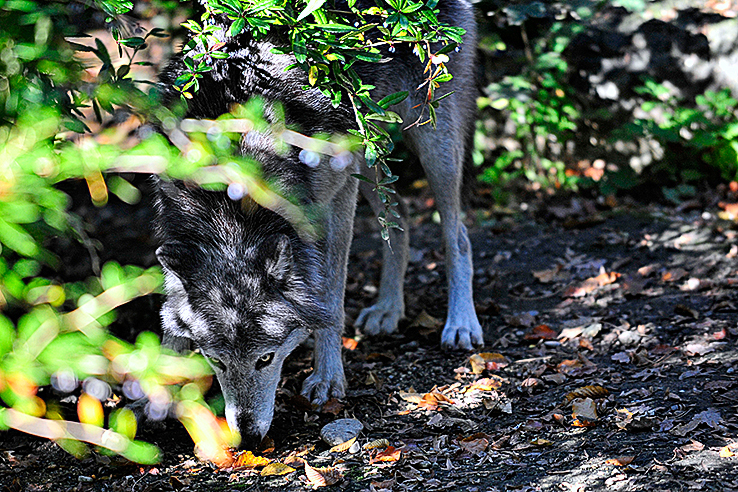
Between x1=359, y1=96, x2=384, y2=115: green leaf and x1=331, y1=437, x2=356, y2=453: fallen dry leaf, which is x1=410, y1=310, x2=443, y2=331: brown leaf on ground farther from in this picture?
x1=359, y1=96, x2=384, y2=115: green leaf

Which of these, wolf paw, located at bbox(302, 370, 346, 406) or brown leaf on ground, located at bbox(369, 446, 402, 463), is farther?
Answer: wolf paw, located at bbox(302, 370, 346, 406)

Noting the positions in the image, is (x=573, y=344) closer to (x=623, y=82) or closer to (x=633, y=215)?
(x=633, y=215)

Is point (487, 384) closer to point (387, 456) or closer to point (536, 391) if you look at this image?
point (536, 391)

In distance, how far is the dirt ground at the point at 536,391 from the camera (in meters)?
2.80

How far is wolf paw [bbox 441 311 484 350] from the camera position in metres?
4.32

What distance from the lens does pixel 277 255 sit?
3.19 meters

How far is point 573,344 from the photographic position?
4.15 meters

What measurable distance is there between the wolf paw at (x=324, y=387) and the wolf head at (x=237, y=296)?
44cm

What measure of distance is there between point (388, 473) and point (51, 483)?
147cm

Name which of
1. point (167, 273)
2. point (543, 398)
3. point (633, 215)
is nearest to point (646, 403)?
point (543, 398)

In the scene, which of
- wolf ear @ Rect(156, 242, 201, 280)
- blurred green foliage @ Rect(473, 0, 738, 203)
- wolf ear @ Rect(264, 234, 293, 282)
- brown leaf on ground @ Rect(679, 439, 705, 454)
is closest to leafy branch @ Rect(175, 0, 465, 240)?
wolf ear @ Rect(264, 234, 293, 282)

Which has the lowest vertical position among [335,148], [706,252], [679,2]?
[706,252]

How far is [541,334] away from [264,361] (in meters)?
1.89

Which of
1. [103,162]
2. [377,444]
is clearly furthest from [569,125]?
[103,162]
